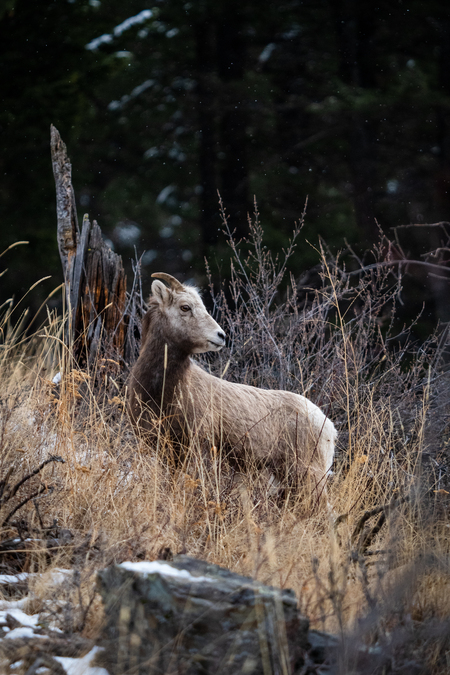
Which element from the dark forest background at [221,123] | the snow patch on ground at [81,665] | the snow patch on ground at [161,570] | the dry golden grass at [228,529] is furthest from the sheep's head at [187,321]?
the dark forest background at [221,123]

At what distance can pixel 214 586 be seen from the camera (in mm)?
2127

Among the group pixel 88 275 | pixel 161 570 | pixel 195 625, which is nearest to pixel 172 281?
pixel 88 275

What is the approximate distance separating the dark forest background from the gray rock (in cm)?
1095

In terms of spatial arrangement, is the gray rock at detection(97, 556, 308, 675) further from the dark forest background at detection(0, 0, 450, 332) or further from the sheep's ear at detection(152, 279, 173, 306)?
the dark forest background at detection(0, 0, 450, 332)

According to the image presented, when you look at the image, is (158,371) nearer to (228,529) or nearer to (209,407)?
(209,407)

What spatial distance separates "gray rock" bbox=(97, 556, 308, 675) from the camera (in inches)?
78.9

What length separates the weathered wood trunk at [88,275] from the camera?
6262mm

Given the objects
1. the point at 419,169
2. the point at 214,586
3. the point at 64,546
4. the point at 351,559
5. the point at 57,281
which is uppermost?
the point at 214,586

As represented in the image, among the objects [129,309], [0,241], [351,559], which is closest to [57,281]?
[0,241]

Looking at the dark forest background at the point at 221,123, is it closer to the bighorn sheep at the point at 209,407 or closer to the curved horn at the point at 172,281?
the curved horn at the point at 172,281

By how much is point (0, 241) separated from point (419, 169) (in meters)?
9.93

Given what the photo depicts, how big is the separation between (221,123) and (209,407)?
12343mm

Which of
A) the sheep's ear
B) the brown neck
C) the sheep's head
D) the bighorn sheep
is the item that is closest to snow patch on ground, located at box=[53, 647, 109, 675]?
the bighorn sheep

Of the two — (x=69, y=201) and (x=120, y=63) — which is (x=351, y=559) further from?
(x=120, y=63)
